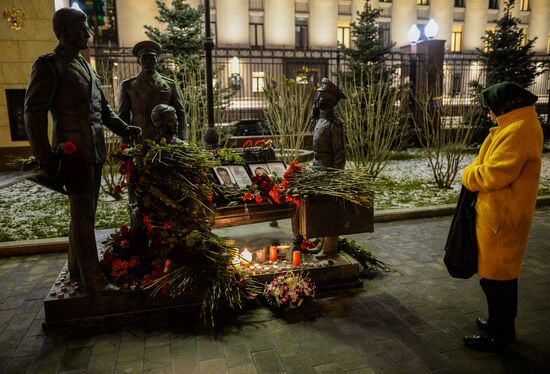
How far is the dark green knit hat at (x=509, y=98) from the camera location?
3.26 metres

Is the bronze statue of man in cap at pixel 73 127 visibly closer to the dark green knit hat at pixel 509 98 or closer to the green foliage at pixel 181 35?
the dark green knit hat at pixel 509 98

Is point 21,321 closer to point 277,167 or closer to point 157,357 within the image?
point 157,357

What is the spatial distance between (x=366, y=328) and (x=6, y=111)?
12.2m

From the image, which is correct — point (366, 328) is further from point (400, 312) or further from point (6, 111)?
point (6, 111)

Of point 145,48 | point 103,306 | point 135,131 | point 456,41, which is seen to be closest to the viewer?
point 103,306

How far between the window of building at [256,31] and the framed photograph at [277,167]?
89.3ft

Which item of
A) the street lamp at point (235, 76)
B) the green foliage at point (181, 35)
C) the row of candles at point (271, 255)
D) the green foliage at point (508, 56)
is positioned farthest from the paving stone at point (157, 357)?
the green foliage at point (508, 56)

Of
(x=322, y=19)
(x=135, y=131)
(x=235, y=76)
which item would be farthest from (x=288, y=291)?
(x=322, y=19)

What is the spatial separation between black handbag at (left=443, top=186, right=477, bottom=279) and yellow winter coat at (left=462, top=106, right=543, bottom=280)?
0.05 meters

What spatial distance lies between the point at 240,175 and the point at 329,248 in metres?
1.39

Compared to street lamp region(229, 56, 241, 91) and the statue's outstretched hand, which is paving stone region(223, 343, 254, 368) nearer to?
the statue's outstretched hand

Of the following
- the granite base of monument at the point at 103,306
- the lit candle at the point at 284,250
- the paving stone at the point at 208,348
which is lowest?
the paving stone at the point at 208,348

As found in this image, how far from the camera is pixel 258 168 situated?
5473 millimetres

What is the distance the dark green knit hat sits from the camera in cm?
326
